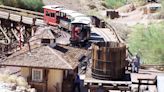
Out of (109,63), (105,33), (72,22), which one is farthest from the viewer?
(105,33)

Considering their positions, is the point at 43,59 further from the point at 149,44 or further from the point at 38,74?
the point at 149,44

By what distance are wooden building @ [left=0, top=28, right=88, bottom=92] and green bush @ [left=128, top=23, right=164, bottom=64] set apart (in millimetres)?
9112

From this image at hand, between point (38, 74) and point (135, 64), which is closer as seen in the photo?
point (38, 74)

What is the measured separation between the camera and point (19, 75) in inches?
1206

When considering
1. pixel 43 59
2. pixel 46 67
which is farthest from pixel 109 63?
pixel 43 59

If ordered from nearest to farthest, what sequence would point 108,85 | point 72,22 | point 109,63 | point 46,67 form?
point 108,85 → point 109,63 → point 46,67 → point 72,22

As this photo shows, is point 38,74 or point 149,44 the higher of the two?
point 149,44

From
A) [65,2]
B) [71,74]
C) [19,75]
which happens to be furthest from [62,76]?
[65,2]

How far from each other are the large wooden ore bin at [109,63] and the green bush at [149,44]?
11.4 m

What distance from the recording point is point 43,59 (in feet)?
96.3

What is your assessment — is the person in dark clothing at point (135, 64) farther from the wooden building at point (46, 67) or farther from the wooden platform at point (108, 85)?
the wooden platform at point (108, 85)

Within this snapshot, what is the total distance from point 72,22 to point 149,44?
663cm

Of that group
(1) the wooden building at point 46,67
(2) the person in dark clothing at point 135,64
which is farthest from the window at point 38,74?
(2) the person in dark clothing at point 135,64

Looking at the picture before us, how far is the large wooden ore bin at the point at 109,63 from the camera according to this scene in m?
25.5
